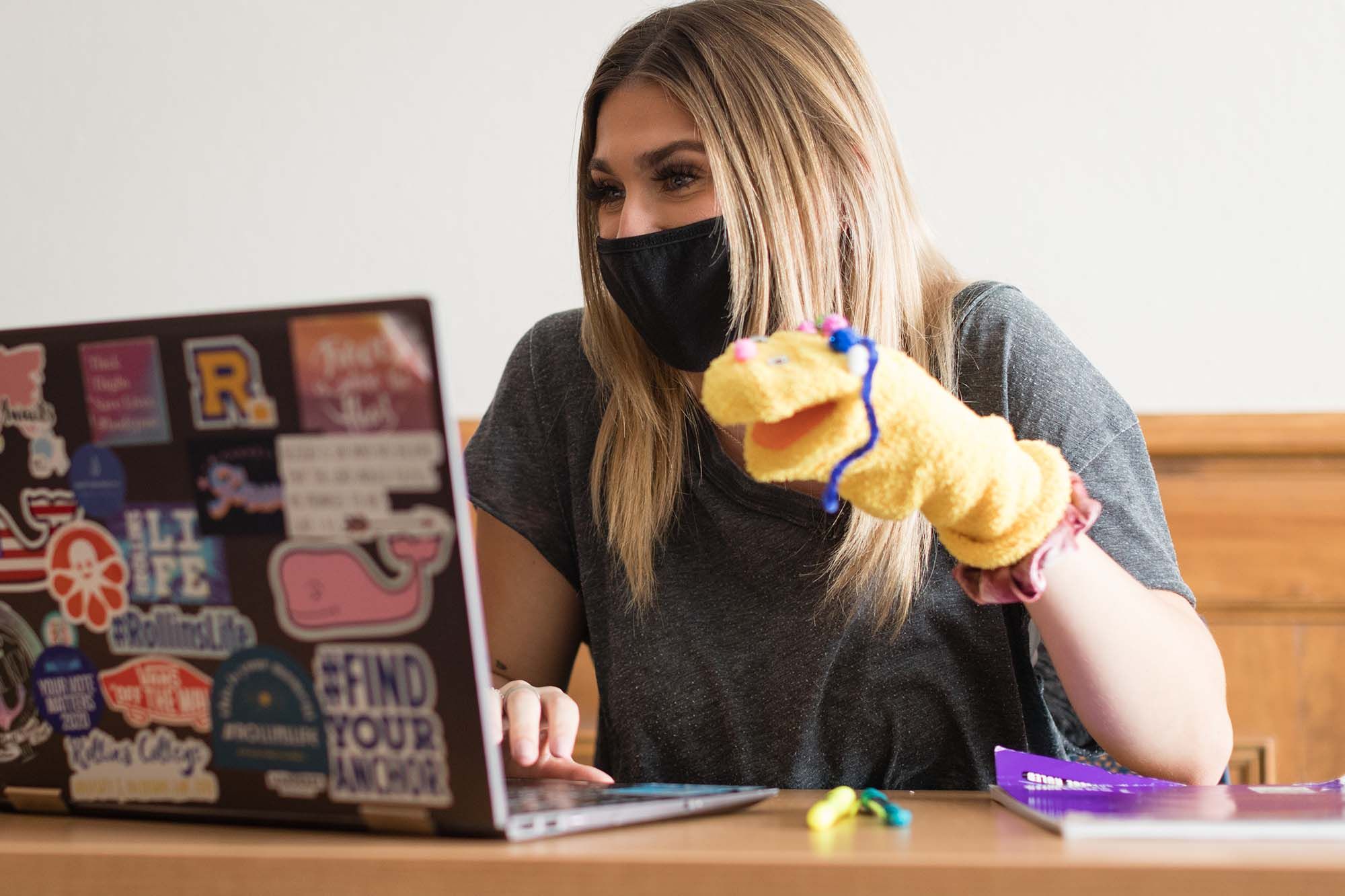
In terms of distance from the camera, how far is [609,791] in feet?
2.00

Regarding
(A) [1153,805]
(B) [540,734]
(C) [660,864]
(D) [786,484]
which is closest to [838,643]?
(D) [786,484]

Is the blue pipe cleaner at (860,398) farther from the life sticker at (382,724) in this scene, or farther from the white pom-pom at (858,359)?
the life sticker at (382,724)

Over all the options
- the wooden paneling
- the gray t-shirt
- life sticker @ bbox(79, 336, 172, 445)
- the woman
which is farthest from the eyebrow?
the wooden paneling

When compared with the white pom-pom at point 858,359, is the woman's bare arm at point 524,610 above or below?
below

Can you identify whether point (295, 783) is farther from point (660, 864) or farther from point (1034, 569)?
point (1034, 569)

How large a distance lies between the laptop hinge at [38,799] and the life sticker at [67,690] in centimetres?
4

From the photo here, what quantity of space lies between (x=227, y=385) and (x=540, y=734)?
37 cm

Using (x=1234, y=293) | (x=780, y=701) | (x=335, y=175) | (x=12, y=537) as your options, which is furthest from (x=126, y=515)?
(x=1234, y=293)

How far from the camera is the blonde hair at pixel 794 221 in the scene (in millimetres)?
924

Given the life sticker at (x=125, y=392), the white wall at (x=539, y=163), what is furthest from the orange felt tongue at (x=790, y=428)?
the white wall at (x=539, y=163)

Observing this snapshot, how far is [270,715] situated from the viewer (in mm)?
479

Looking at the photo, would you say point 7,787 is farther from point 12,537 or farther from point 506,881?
point 506,881

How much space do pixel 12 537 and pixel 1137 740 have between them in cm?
64

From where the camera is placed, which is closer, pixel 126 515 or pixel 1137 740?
pixel 126 515
